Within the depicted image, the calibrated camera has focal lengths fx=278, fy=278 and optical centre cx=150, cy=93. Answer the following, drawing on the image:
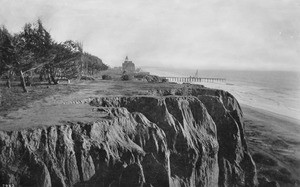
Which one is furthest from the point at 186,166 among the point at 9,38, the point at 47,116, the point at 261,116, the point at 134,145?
the point at 261,116

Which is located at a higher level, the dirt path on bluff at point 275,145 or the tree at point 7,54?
the tree at point 7,54

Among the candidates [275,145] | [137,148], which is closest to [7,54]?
[137,148]

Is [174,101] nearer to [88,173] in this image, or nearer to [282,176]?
[88,173]

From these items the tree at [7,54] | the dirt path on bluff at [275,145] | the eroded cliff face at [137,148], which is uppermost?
the tree at [7,54]

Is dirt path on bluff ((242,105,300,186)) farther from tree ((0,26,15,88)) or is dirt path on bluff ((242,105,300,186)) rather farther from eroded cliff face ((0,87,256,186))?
tree ((0,26,15,88))

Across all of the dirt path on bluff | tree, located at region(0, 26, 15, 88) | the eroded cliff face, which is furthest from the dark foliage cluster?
the dirt path on bluff

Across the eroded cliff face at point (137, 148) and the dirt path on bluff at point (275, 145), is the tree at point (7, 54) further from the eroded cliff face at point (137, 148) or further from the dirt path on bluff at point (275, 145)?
the dirt path on bluff at point (275, 145)

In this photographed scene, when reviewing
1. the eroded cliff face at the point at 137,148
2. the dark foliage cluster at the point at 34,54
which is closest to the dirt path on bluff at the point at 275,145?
the eroded cliff face at the point at 137,148

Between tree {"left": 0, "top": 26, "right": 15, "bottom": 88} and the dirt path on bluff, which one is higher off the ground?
tree {"left": 0, "top": 26, "right": 15, "bottom": 88}
